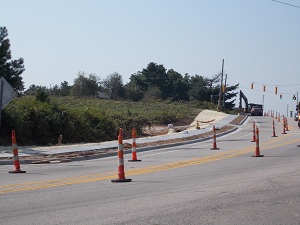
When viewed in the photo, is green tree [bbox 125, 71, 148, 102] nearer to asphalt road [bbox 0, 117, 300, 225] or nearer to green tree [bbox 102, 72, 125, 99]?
green tree [bbox 102, 72, 125, 99]

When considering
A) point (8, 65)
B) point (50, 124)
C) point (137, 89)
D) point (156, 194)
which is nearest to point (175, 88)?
point (137, 89)

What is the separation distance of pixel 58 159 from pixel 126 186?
298 inches

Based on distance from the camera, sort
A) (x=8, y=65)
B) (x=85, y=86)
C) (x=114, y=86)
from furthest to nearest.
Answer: (x=114, y=86) → (x=85, y=86) → (x=8, y=65)

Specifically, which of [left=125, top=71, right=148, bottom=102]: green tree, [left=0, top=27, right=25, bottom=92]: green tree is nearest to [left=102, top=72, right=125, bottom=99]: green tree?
[left=125, top=71, right=148, bottom=102]: green tree

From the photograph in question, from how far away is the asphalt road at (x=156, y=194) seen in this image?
8039 mm

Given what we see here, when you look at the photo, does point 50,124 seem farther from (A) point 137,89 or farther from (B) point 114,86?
(A) point 137,89

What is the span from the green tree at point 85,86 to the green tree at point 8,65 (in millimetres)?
68646

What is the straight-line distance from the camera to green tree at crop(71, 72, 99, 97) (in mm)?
106762

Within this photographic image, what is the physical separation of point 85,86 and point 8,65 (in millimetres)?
72586

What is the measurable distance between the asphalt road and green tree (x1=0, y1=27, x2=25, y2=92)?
20.5 meters

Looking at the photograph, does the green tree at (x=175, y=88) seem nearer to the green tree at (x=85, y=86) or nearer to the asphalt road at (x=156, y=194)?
the green tree at (x=85, y=86)

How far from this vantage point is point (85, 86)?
108 meters

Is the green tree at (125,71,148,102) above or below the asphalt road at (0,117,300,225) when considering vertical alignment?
above

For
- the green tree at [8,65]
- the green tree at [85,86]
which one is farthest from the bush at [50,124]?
the green tree at [85,86]
